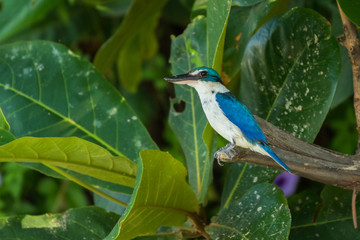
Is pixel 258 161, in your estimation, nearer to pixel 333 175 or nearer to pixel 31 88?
pixel 333 175

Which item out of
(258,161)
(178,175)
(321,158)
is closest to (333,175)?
(321,158)

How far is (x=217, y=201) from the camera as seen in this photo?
265 cm

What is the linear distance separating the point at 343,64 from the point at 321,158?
519mm

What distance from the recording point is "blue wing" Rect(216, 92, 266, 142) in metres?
0.93

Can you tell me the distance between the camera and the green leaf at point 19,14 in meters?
1.92

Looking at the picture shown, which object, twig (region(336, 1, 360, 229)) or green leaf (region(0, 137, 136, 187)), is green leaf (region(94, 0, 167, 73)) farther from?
twig (region(336, 1, 360, 229))

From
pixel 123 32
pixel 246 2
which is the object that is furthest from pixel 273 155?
pixel 123 32

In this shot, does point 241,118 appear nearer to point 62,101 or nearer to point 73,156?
point 73,156

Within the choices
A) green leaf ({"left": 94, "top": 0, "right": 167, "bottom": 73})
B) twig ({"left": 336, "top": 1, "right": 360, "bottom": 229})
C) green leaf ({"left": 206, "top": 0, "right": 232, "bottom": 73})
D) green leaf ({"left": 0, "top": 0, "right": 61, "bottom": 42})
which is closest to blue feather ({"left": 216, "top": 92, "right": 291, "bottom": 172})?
green leaf ({"left": 206, "top": 0, "right": 232, "bottom": 73})

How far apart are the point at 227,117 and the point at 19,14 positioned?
129 cm

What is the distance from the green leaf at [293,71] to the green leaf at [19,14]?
92 centimetres

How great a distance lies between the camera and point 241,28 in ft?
4.53

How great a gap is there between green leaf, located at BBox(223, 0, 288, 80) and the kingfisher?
13.0 inches

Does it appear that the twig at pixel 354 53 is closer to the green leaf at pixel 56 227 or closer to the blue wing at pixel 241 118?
the blue wing at pixel 241 118
